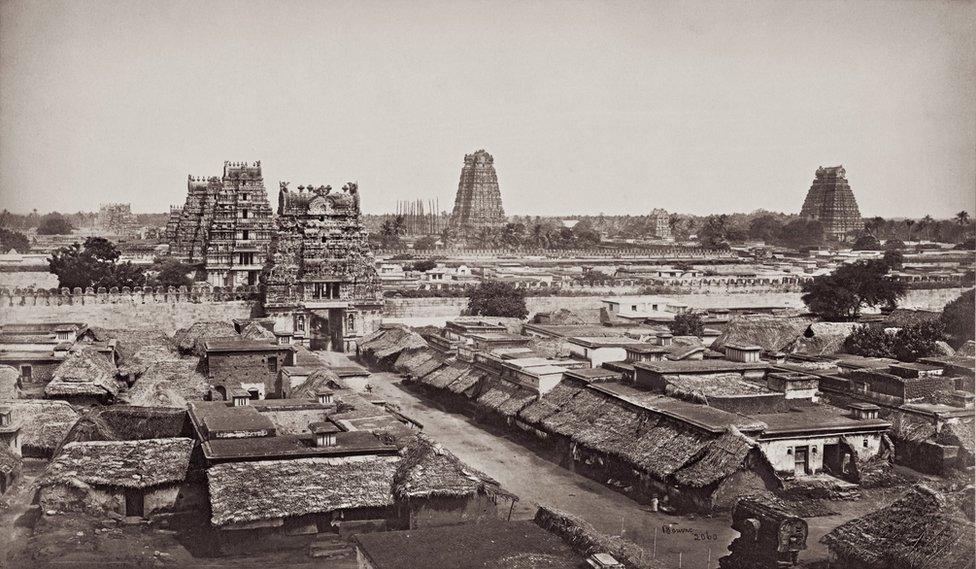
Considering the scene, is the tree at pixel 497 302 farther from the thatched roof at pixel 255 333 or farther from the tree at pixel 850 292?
the tree at pixel 850 292

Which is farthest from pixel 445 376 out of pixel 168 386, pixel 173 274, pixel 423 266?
pixel 423 266

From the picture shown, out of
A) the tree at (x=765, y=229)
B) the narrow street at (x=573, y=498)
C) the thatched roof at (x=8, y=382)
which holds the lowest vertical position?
the narrow street at (x=573, y=498)

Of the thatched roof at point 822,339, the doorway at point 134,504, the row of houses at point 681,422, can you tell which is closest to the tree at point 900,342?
the thatched roof at point 822,339

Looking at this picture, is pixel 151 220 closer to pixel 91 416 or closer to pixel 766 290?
pixel 766 290

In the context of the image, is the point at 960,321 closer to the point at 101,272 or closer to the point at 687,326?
the point at 687,326

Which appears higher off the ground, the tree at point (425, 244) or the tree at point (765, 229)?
the tree at point (765, 229)

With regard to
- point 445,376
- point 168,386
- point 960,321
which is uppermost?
point 960,321

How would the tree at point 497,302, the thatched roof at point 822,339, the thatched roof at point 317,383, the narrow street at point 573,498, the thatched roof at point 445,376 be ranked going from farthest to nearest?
the tree at point 497,302
the thatched roof at point 822,339
the thatched roof at point 445,376
the thatched roof at point 317,383
the narrow street at point 573,498

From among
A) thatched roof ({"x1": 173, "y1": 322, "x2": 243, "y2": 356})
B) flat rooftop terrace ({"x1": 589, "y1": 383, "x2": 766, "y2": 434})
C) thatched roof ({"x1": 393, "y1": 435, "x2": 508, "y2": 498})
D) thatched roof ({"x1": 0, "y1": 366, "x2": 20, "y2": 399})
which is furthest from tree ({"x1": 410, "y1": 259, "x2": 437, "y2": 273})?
thatched roof ({"x1": 393, "y1": 435, "x2": 508, "y2": 498})

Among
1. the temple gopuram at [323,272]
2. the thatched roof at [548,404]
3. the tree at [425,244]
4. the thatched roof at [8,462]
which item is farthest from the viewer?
the tree at [425,244]
